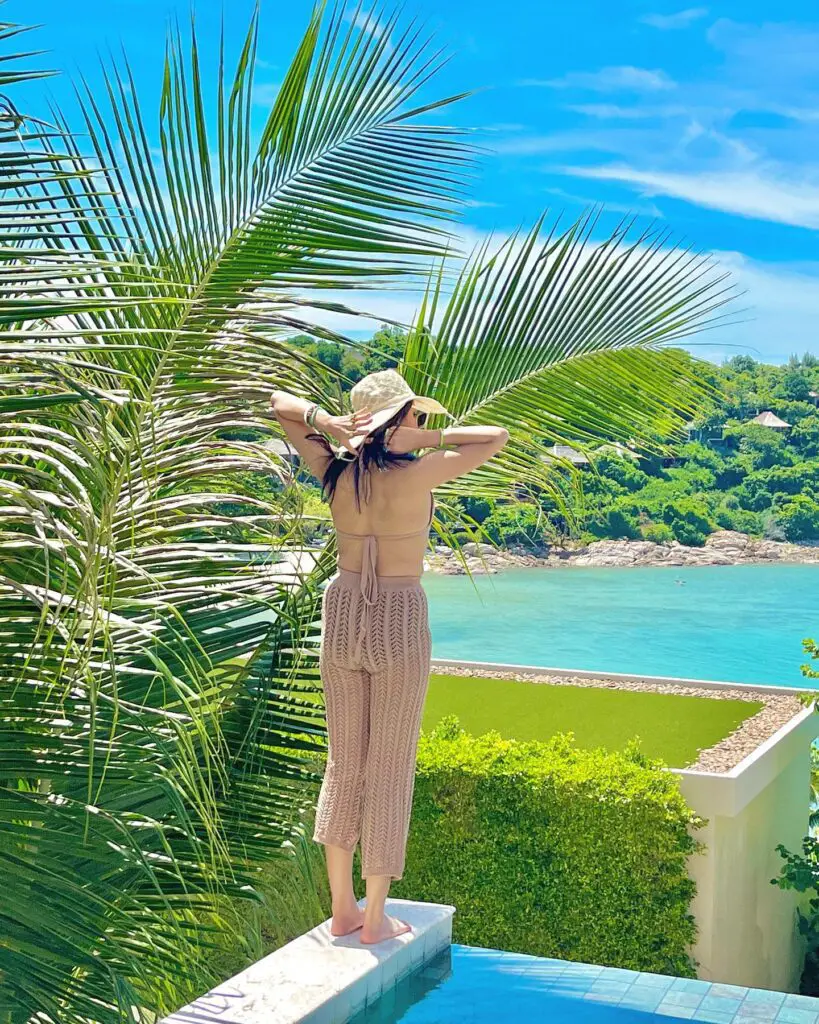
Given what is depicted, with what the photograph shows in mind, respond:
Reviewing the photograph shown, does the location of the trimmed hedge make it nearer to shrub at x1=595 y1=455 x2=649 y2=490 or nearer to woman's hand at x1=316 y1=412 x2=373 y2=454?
woman's hand at x1=316 y1=412 x2=373 y2=454

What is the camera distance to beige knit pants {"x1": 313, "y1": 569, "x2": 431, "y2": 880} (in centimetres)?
324

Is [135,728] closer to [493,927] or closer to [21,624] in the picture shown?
[21,624]

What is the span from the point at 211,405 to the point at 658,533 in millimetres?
35034

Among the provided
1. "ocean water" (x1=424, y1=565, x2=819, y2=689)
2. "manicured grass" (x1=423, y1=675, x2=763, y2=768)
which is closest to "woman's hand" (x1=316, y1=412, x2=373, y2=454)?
"manicured grass" (x1=423, y1=675, x2=763, y2=768)

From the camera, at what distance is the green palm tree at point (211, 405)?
2436mm

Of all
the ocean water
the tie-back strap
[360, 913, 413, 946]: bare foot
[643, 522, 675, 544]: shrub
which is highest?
the tie-back strap

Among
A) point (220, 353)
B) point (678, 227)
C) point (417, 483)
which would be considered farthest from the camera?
point (678, 227)

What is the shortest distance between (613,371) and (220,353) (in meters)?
1.52

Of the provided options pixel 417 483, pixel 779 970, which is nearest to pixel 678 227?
pixel 779 970

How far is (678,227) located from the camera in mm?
59219

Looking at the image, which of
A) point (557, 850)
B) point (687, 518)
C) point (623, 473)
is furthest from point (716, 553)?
point (557, 850)

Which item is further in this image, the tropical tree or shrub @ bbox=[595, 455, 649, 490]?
shrub @ bbox=[595, 455, 649, 490]

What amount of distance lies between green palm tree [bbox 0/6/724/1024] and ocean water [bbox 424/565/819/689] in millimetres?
37248

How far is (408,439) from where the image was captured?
→ 318 cm
